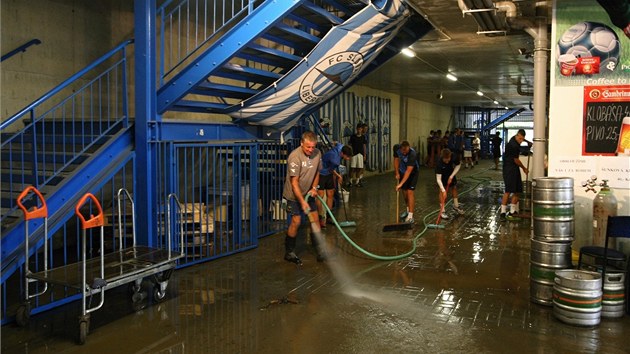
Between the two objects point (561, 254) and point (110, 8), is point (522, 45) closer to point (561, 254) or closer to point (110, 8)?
point (561, 254)

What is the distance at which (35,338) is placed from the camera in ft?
15.2

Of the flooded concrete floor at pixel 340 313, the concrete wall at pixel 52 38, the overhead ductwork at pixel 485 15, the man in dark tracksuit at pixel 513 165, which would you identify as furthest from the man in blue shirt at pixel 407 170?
the concrete wall at pixel 52 38

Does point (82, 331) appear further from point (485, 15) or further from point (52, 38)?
point (485, 15)

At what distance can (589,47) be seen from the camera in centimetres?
591

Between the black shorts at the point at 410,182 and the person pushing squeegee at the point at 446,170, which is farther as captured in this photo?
the person pushing squeegee at the point at 446,170

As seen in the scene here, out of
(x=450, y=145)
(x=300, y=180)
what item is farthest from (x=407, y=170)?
(x=450, y=145)

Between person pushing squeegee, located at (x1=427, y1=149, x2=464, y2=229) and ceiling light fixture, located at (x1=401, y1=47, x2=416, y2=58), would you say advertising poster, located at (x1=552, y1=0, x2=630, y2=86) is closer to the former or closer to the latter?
person pushing squeegee, located at (x1=427, y1=149, x2=464, y2=229)

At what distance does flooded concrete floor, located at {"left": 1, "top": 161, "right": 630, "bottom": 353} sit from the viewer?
14.8ft

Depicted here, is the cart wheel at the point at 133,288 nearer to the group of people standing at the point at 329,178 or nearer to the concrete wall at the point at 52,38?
the group of people standing at the point at 329,178

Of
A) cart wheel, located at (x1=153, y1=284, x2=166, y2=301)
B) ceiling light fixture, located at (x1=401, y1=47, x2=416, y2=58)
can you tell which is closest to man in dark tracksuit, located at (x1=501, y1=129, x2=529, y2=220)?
ceiling light fixture, located at (x1=401, y1=47, x2=416, y2=58)

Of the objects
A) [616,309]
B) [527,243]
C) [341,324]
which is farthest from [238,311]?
[527,243]

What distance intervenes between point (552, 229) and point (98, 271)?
4578 mm

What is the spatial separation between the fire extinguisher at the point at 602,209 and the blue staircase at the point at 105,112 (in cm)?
423

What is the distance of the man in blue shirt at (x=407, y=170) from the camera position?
9562 mm
